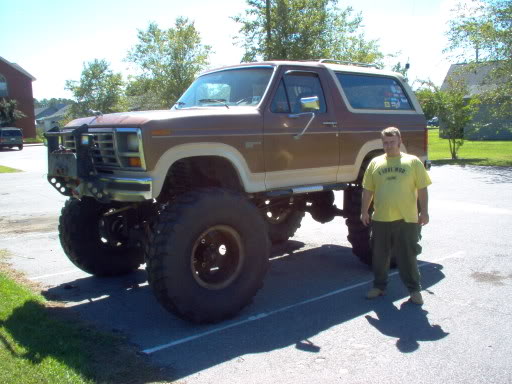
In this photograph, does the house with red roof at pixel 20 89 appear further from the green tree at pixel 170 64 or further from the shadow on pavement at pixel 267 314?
the shadow on pavement at pixel 267 314

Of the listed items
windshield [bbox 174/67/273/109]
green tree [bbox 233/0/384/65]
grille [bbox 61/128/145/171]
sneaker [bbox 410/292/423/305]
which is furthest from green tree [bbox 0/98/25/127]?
sneaker [bbox 410/292/423/305]

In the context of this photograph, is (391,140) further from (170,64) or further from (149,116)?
(170,64)

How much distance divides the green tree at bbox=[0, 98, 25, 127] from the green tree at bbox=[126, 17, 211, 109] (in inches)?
588

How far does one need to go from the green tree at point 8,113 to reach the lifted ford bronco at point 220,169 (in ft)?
152

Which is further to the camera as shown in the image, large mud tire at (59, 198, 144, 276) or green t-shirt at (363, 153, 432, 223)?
large mud tire at (59, 198, 144, 276)

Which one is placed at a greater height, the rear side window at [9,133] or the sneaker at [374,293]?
the rear side window at [9,133]

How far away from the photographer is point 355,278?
612 centimetres

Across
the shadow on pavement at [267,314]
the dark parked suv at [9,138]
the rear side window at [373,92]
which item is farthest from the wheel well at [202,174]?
the dark parked suv at [9,138]

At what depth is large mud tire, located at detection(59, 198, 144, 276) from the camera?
19.2 ft

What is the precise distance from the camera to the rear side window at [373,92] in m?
6.37

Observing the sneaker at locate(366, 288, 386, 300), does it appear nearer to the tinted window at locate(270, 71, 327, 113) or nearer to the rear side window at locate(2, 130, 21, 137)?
the tinted window at locate(270, 71, 327, 113)

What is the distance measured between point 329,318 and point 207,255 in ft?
4.16

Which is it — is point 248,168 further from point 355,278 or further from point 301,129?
point 355,278

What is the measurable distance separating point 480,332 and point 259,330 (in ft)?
6.06
